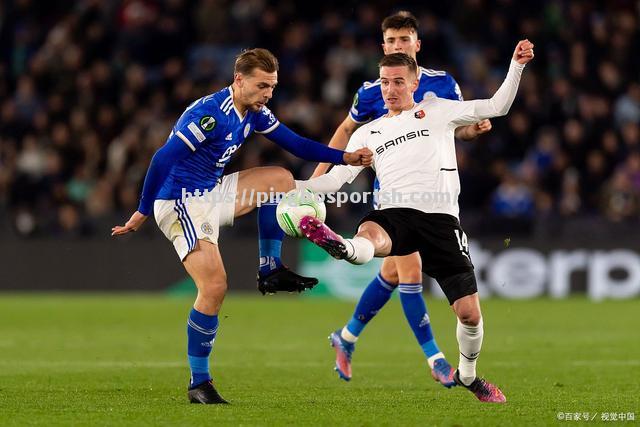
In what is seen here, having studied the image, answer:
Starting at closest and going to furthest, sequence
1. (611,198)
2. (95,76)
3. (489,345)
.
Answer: (489,345) < (611,198) < (95,76)

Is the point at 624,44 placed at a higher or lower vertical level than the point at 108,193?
higher

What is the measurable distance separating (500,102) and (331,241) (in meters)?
1.52

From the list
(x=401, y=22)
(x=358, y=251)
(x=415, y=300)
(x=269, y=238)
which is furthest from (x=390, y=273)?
(x=358, y=251)

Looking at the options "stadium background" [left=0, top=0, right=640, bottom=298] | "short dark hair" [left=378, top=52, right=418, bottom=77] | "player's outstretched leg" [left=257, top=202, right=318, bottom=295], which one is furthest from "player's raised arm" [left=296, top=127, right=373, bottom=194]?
"stadium background" [left=0, top=0, right=640, bottom=298]

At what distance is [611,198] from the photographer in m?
17.2

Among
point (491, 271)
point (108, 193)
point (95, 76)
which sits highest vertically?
point (95, 76)

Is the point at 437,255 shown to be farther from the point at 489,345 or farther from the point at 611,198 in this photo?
the point at 611,198

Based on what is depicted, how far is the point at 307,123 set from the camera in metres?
18.3

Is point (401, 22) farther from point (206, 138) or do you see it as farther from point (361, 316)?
point (361, 316)

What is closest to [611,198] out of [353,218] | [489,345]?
[353,218]

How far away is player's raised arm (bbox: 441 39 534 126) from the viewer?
7.62 meters

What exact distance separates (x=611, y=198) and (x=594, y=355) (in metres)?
Result: 6.78

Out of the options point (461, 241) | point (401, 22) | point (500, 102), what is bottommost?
point (461, 241)

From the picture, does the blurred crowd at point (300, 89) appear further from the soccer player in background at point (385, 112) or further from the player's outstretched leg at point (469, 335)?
the player's outstretched leg at point (469, 335)
